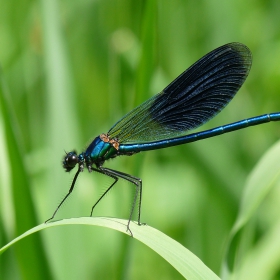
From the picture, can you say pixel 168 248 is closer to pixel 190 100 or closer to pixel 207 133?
pixel 207 133

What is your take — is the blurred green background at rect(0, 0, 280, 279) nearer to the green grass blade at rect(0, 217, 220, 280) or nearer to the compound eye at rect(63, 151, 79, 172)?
the compound eye at rect(63, 151, 79, 172)

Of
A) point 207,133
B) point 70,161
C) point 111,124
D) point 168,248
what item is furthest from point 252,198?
point 111,124

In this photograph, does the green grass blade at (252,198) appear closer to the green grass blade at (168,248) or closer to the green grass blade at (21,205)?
the green grass blade at (168,248)

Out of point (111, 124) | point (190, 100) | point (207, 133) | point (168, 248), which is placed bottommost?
point (168, 248)

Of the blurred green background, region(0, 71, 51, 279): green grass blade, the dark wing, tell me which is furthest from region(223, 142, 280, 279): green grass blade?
region(0, 71, 51, 279): green grass blade

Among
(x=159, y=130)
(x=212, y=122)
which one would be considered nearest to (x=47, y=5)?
(x=159, y=130)

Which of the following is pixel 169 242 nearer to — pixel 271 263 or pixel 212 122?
pixel 271 263
